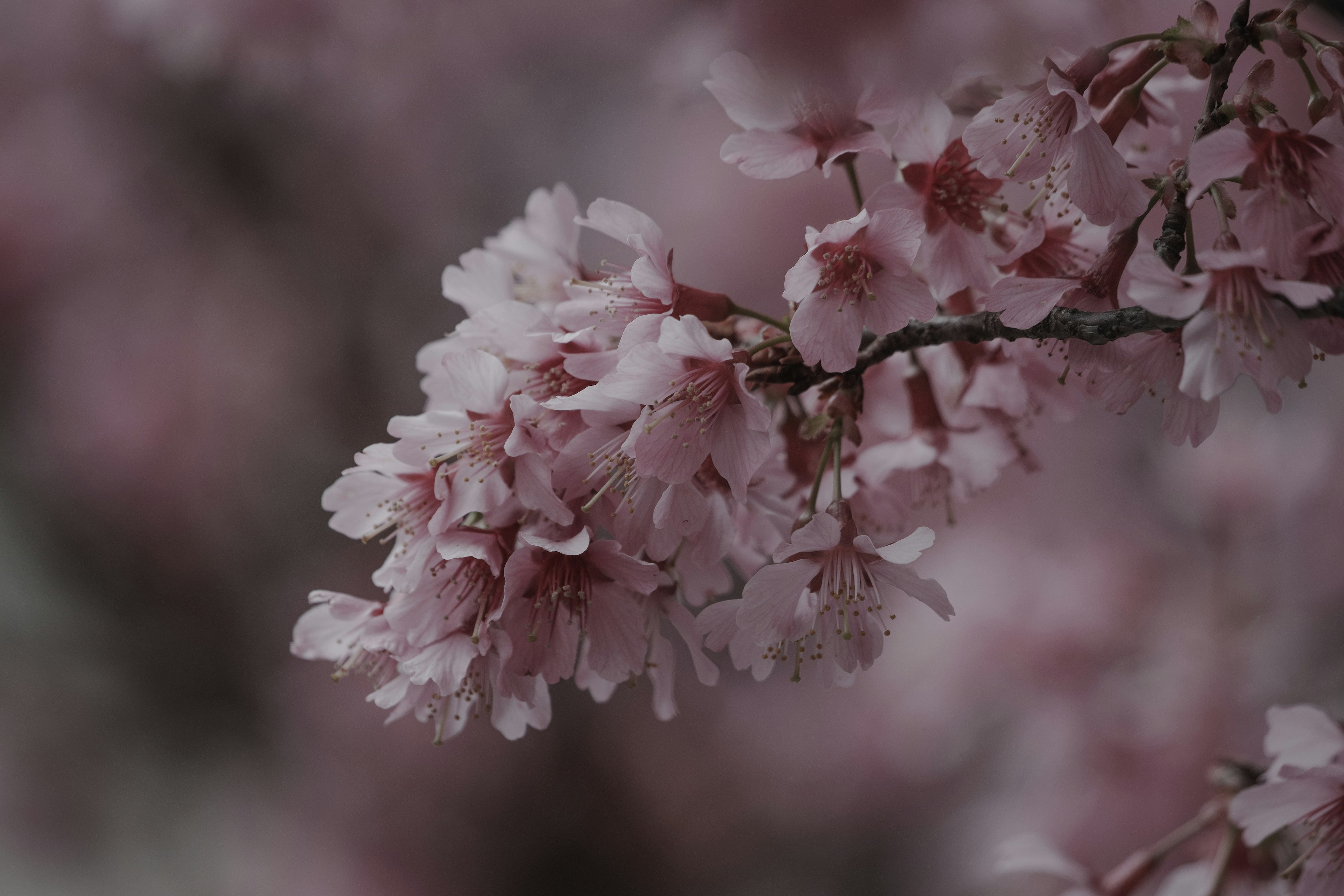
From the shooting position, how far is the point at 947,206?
471 mm

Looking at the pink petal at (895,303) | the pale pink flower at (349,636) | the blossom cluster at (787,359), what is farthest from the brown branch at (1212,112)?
the pale pink flower at (349,636)

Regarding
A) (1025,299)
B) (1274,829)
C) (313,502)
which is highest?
(313,502)

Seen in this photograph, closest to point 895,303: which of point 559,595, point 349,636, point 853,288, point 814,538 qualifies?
point 853,288

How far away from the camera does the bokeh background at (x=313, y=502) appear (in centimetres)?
155

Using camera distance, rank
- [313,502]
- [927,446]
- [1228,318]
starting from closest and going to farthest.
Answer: [1228,318] < [927,446] < [313,502]

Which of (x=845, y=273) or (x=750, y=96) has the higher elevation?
(x=750, y=96)

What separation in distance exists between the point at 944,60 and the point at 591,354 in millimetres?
225

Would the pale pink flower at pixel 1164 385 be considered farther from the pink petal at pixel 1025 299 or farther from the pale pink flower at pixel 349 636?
the pale pink flower at pixel 349 636

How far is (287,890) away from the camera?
1.67 m

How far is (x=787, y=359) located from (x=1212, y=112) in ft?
0.76

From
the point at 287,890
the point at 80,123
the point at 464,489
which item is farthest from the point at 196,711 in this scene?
the point at 464,489

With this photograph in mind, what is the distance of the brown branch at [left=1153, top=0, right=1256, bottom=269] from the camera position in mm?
384

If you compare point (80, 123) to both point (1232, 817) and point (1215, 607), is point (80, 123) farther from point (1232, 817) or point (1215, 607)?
point (1215, 607)

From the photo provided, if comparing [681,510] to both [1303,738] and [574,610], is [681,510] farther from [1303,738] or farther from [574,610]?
[1303,738]
